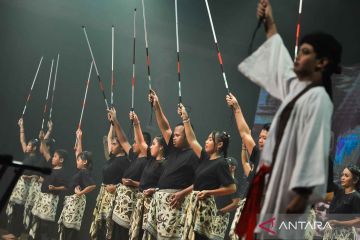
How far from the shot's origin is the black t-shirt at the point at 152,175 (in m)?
5.06

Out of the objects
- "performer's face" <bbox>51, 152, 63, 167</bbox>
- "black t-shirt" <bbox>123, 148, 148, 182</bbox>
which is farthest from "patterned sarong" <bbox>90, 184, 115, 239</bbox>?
"performer's face" <bbox>51, 152, 63, 167</bbox>

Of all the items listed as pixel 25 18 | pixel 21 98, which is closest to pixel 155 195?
pixel 21 98

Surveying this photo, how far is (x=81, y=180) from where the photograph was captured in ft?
21.2

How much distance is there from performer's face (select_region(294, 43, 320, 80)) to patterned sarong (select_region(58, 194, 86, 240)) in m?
4.69

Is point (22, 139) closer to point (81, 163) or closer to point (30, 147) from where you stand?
point (30, 147)

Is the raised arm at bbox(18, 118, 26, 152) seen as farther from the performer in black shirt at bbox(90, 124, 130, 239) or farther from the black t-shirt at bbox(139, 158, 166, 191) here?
the black t-shirt at bbox(139, 158, 166, 191)

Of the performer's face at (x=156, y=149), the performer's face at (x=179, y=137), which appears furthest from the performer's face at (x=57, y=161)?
the performer's face at (x=179, y=137)

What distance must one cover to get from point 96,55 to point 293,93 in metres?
5.47

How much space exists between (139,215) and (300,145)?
11.0 ft

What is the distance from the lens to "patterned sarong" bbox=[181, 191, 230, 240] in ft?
14.1

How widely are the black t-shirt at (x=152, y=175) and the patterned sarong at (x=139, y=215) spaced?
103mm

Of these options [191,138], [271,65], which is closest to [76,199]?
[191,138]

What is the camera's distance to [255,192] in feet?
6.89

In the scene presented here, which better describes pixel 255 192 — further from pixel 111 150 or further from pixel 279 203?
pixel 111 150
